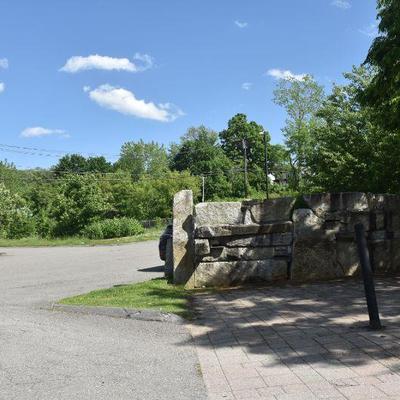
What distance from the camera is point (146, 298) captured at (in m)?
7.73

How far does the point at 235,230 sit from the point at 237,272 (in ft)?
2.57

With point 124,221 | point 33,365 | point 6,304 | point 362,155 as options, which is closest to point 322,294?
point 33,365

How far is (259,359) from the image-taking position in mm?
4531

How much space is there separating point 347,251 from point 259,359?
5.14m

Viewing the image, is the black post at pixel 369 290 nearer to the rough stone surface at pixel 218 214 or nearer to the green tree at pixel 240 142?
the rough stone surface at pixel 218 214

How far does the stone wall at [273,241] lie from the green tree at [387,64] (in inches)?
74.3

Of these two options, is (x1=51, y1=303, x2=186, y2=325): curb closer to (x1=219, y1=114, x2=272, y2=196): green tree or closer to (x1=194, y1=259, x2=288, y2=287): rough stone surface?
(x1=194, y1=259, x2=288, y2=287): rough stone surface

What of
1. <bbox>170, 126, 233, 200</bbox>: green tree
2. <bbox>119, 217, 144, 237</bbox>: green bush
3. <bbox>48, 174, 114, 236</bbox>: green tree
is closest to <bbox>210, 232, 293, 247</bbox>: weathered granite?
<bbox>119, 217, 144, 237</bbox>: green bush

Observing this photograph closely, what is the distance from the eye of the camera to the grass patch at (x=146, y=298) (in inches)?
276

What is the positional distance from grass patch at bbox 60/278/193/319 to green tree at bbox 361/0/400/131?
5.09 meters

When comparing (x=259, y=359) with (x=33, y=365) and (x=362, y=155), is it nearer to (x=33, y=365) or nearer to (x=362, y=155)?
(x=33, y=365)

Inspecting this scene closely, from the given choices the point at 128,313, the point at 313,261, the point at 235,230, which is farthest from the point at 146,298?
the point at 313,261

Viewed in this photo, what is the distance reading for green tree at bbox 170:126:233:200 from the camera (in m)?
76.1

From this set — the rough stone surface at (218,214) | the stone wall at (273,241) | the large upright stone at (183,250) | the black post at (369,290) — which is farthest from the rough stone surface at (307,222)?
the black post at (369,290)
